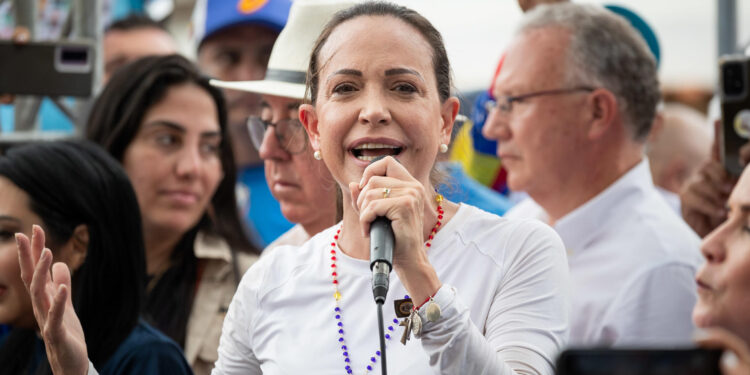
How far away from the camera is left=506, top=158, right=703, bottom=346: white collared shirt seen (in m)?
3.26

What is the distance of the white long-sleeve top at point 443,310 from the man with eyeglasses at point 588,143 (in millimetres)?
1228

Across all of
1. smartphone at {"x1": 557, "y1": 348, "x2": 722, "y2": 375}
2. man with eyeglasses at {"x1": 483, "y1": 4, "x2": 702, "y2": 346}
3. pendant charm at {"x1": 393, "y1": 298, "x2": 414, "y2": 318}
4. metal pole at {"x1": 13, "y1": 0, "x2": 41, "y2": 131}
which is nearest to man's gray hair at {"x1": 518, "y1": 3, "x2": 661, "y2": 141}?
man with eyeglasses at {"x1": 483, "y1": 4, "x2": 702, "y2": 346}

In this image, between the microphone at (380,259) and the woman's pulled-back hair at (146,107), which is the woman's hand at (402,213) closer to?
the microphone at (380,259)

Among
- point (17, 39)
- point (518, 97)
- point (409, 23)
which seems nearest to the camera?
point (409, 23)

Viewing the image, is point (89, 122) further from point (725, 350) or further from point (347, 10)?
point (725, 350)

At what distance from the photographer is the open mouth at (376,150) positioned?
7.27 feet

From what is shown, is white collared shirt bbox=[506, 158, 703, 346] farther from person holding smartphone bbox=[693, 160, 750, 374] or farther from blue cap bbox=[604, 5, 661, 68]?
person holding smartphone bbox=[693, 160, 750, 374]

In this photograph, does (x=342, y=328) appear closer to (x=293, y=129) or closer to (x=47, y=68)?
(x=293, y=129)

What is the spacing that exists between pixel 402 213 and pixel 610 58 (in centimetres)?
221

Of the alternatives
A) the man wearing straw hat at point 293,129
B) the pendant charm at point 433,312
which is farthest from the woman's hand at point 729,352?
the man wearing straw hat at point 293,129

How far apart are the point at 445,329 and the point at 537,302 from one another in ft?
1.05

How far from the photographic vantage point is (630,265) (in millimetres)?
3412

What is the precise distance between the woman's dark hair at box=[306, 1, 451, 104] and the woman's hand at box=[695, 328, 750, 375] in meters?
1.17

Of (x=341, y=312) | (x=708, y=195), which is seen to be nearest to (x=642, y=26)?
(x=708, y=195)
